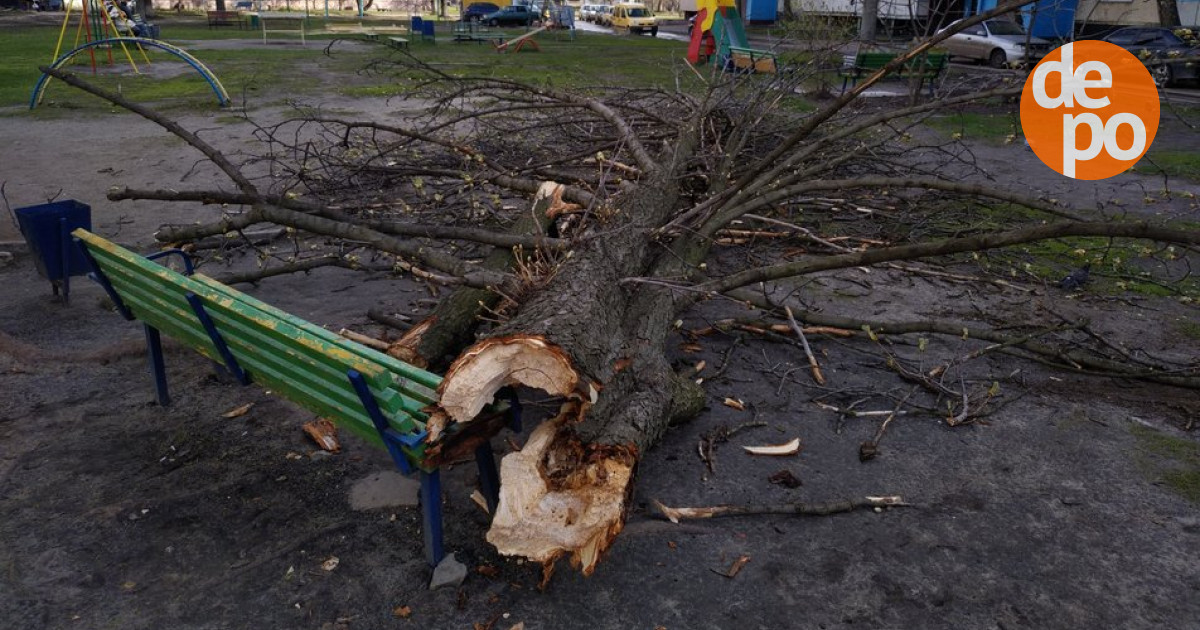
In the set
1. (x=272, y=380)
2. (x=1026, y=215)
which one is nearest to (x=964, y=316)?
(x=1026, y=215)

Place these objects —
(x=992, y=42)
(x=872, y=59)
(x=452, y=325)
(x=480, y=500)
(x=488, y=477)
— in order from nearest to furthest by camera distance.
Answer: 1. (x=488, y=477)
2. (x=480, y=500)
3. (x=452, y=325)
4. (x=872, y=59)
5. (x=992, y=42)

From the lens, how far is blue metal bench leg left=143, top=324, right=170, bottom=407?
3.88 m

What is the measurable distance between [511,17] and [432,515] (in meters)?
39.6

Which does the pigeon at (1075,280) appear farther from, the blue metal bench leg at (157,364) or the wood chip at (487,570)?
the blue metal bench leg at (157,364)

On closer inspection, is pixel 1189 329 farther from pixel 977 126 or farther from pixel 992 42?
pixel 992 42

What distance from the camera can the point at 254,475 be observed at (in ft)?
11.2

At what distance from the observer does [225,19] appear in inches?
1451

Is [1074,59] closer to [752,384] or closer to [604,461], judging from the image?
[752,384]

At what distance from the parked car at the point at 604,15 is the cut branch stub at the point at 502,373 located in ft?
143

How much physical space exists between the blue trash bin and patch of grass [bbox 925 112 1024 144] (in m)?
11.2

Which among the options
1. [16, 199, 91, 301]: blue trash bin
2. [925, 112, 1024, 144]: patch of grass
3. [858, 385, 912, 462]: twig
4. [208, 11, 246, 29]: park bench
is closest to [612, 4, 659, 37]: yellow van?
[208, 11, 246, 29]: park bench

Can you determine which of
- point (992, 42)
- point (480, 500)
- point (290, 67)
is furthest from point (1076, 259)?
point (290, 67)

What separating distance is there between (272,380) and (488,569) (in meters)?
1.08

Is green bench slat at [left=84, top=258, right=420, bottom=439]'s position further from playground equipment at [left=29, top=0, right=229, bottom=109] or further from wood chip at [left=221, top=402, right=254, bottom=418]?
playground equipment at [left=29, top=0, right=229, bottom=109]
